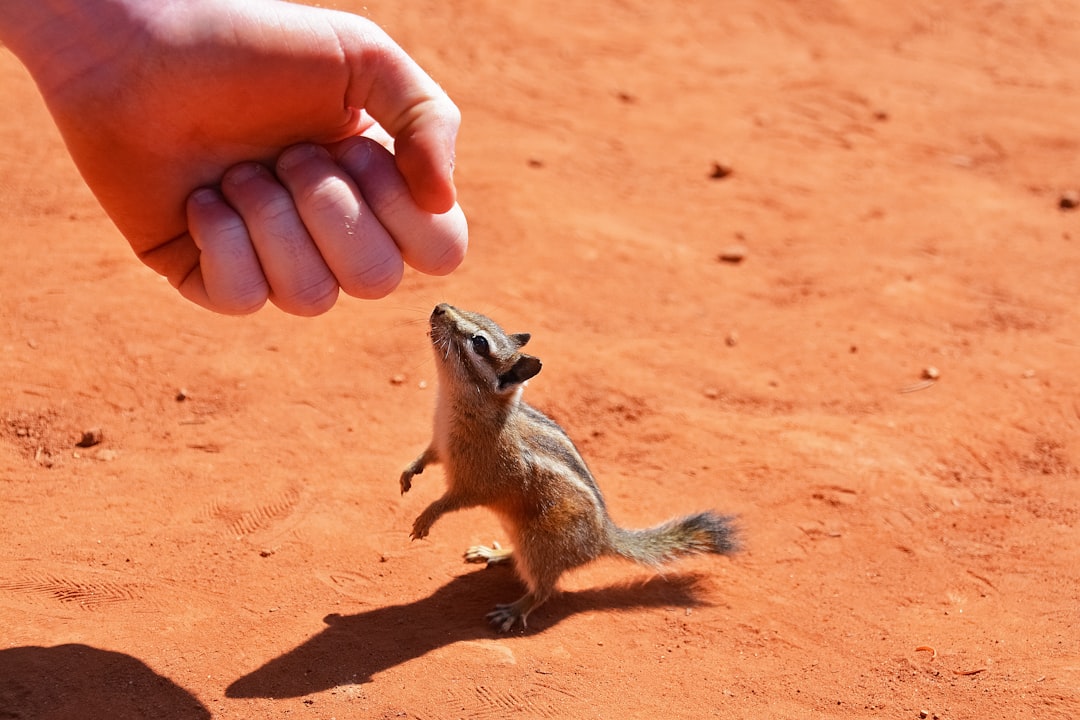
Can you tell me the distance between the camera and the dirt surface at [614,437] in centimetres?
415

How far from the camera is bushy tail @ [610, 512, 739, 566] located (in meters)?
4.87

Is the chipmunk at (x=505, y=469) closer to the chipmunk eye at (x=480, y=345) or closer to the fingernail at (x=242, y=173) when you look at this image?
the chipmunk eye at (x=480, y=345)

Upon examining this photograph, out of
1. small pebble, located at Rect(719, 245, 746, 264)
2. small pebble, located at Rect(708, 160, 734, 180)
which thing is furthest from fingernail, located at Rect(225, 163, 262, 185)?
small pebble, located at Rect(708, 160, 734, 180)

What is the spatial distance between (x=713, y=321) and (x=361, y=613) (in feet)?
11.2

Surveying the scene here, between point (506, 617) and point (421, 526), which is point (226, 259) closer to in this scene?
point (421, 526)

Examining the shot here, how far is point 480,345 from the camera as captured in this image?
464 cm

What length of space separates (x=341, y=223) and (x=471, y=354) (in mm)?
1717

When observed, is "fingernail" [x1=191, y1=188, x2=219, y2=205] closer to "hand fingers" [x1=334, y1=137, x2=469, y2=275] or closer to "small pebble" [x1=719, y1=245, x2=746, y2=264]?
"hand fingers" [x1=334, y1=137, x2=469, y2=275]

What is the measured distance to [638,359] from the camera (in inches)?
253

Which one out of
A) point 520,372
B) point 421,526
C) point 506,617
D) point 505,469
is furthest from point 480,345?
point 506,617

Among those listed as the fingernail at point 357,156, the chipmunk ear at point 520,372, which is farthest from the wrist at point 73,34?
the chipmunk ear at point 520,372

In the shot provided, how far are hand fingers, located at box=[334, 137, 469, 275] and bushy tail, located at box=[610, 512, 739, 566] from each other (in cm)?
212

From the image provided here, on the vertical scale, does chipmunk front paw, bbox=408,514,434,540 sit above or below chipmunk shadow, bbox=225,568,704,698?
above

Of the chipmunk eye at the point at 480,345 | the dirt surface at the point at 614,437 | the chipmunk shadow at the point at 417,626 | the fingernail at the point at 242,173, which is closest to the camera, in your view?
the fingernail at the point at 242,173
